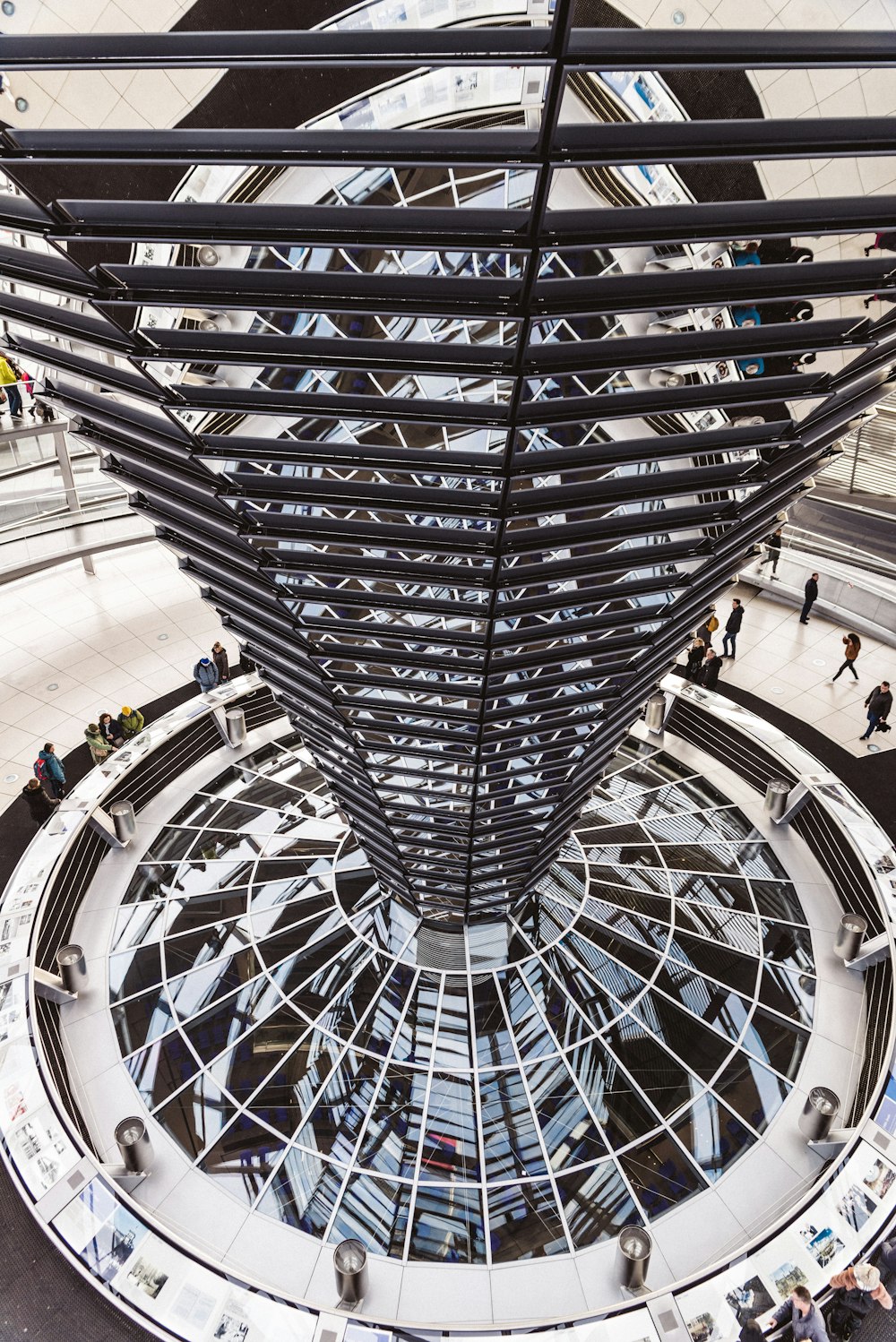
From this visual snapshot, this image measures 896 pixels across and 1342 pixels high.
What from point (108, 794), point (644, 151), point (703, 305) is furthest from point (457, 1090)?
point (644, 151)

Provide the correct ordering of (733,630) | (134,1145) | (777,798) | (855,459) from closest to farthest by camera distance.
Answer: (134,1145) < (777,798) < (733,630) < (855,459)

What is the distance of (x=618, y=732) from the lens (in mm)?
12141

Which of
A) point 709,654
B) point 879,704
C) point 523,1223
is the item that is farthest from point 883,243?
point 709,654

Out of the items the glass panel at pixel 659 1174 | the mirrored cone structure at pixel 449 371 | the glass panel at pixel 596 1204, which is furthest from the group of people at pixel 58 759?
the glass panel at pixel 659 1174

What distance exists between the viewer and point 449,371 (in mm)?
6246

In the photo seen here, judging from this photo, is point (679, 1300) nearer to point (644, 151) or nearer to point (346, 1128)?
point (346, 1128)

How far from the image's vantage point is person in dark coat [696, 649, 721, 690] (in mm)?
19922

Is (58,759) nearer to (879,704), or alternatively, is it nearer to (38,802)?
(38,802)

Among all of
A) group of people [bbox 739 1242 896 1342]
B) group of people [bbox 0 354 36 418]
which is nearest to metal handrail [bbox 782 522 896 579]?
group of people [bbox 739 1242 896 1342]

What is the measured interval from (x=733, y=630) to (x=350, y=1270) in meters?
14.4

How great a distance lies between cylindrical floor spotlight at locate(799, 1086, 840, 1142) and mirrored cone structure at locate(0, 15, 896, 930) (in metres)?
4.50

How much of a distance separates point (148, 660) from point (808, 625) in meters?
14.7

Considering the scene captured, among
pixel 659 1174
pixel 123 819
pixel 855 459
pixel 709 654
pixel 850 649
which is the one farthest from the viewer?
pixel 855 459

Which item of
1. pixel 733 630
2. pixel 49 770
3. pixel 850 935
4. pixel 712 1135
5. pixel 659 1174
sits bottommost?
pixel 659 1174
